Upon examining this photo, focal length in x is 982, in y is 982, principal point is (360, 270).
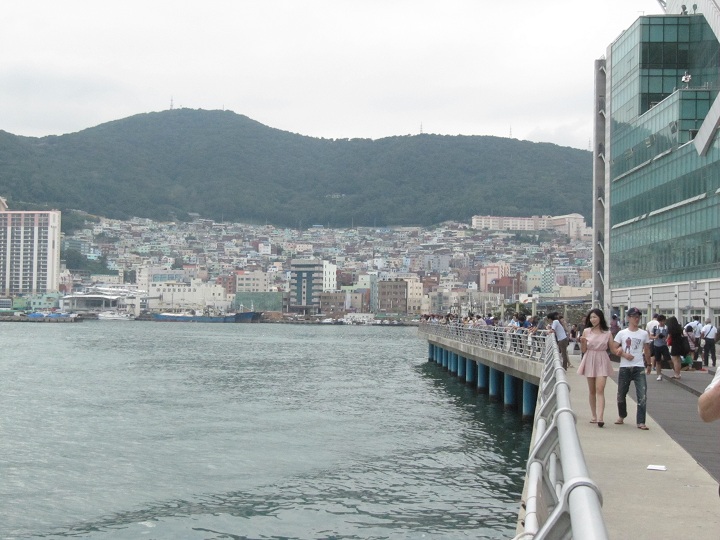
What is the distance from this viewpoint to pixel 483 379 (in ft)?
119

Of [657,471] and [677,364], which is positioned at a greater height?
[677,364]

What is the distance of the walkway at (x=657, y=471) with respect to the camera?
292 inches

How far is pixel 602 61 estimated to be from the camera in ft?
223

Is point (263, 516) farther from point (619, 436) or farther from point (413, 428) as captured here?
point (413, 428)

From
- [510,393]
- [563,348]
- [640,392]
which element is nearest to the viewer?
[640,392]

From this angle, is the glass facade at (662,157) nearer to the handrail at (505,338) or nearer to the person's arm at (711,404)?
the handrail at (505,338)

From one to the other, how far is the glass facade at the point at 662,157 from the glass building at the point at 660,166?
0.06 m

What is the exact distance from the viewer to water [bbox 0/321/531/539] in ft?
46.0

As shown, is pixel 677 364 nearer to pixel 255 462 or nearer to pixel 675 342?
pixel 675 342

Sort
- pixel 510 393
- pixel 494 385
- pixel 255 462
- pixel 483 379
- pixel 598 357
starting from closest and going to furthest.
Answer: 1. pixel 598 357
2. pixel 255 462
3. pixel 510 393
4. pixel 494 385
5. pixel 483 379

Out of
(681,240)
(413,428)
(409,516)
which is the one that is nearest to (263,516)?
(409,516)

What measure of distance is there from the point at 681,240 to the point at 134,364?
96.8 feet

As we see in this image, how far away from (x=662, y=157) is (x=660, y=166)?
65cm

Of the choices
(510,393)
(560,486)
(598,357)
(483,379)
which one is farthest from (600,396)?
(483,379)
